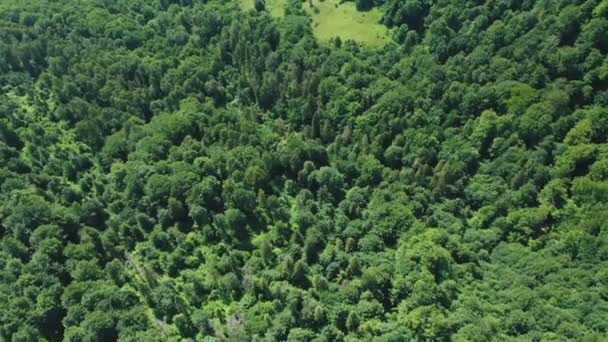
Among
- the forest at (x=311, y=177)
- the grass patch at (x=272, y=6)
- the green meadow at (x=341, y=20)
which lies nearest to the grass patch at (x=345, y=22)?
the green meadow at (x=341, y=20)

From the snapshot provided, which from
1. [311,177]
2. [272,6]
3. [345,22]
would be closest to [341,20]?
[345,22]

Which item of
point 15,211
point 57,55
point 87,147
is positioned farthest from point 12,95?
point 15,211

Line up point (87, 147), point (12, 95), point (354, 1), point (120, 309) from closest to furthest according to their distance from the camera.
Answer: point (120, 309) < point (87, 147) < point (12, 95) < point (354, 1)

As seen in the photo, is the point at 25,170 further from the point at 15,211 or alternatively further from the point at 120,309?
the point at 120,309

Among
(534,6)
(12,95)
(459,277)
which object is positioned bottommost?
(459,277)

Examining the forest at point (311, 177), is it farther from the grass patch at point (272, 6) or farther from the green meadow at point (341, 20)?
the grass patch at point (272, 6)

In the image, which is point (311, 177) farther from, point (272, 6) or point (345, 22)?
point (272, 6)

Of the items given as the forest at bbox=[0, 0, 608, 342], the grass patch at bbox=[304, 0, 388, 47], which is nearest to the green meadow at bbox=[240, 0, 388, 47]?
the grass patch at bbox=[304, 0, 388, 47]
